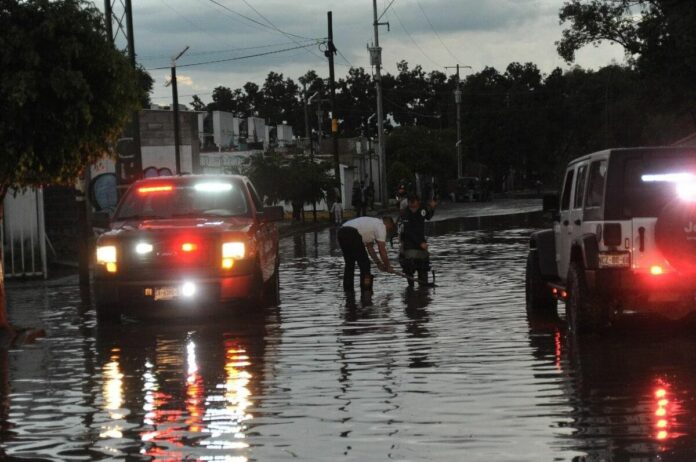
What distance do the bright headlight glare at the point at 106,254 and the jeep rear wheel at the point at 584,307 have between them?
A: 5815mm

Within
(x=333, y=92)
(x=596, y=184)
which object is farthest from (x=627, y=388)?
(x=333, y=92)

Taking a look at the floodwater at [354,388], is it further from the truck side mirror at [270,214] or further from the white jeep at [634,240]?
the truck side mirror at [270,214]

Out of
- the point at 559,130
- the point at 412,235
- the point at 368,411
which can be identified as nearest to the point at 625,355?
the point at 368,411

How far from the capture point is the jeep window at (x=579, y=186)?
15.2 meters

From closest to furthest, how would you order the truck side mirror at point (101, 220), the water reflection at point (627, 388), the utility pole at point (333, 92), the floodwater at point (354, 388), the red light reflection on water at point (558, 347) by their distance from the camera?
the water reflection at point (627, 388)
the floodwater at point (354, 388)
the red light reflection on water at point (558, 347)
the truck side mirror at point (101, 220)
the utility pole at point (333, 92)

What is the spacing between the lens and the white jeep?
1316cm

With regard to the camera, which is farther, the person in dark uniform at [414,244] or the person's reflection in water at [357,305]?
the person in dark uniform at [414,244]

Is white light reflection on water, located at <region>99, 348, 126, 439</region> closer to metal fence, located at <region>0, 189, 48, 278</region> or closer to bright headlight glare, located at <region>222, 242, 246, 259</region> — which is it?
bright headlight glare, located at <region>222, 242, 246, 259</region>

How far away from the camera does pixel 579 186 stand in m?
15.5

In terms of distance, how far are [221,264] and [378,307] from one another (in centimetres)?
274

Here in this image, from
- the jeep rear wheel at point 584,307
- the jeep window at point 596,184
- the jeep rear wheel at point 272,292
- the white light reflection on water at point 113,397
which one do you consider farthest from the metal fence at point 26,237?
the jeep rear wheel at point 584,307

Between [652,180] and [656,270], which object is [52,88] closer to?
[652,180]

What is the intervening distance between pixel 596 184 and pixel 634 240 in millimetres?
→ 1325

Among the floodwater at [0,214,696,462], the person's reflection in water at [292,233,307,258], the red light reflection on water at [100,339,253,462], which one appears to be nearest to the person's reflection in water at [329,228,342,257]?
the person's reflection in water at [292,233,307,258]
